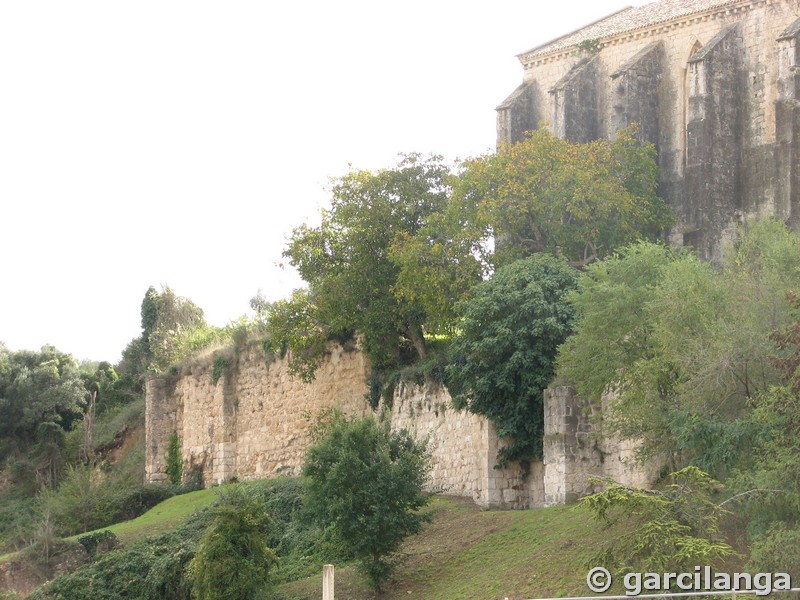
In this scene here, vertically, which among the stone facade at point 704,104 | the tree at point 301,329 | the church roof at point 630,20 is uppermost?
the church roof at point 630,20

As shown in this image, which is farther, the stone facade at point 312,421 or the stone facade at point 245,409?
the stone facade at point 245,409

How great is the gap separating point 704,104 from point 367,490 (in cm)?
1719

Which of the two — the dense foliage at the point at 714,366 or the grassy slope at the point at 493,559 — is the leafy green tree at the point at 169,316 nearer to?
the grassy slope at the point at 493,559

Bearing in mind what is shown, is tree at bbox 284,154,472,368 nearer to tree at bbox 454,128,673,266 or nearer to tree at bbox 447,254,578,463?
tree at bbox 454,128,673,266

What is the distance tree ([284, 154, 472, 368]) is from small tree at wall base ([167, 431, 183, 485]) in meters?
11.0

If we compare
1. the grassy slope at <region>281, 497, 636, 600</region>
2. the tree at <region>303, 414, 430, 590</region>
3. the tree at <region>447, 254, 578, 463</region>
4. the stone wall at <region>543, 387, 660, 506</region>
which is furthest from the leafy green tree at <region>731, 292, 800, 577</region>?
the tree at <region>447, 254, 578, 463</region>

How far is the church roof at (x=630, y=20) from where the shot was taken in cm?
4472

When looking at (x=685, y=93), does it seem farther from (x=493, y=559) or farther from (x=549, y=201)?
(x=493, y=559)

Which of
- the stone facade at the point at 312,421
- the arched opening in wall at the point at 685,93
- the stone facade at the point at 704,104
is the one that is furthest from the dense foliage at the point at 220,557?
the arched opening in wall at the point at 685,93

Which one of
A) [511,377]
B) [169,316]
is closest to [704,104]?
[511,377]

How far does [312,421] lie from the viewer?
4291cm

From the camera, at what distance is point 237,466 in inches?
1829

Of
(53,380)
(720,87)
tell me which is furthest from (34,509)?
(720,87)

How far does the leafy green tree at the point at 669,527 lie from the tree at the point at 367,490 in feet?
17.7
